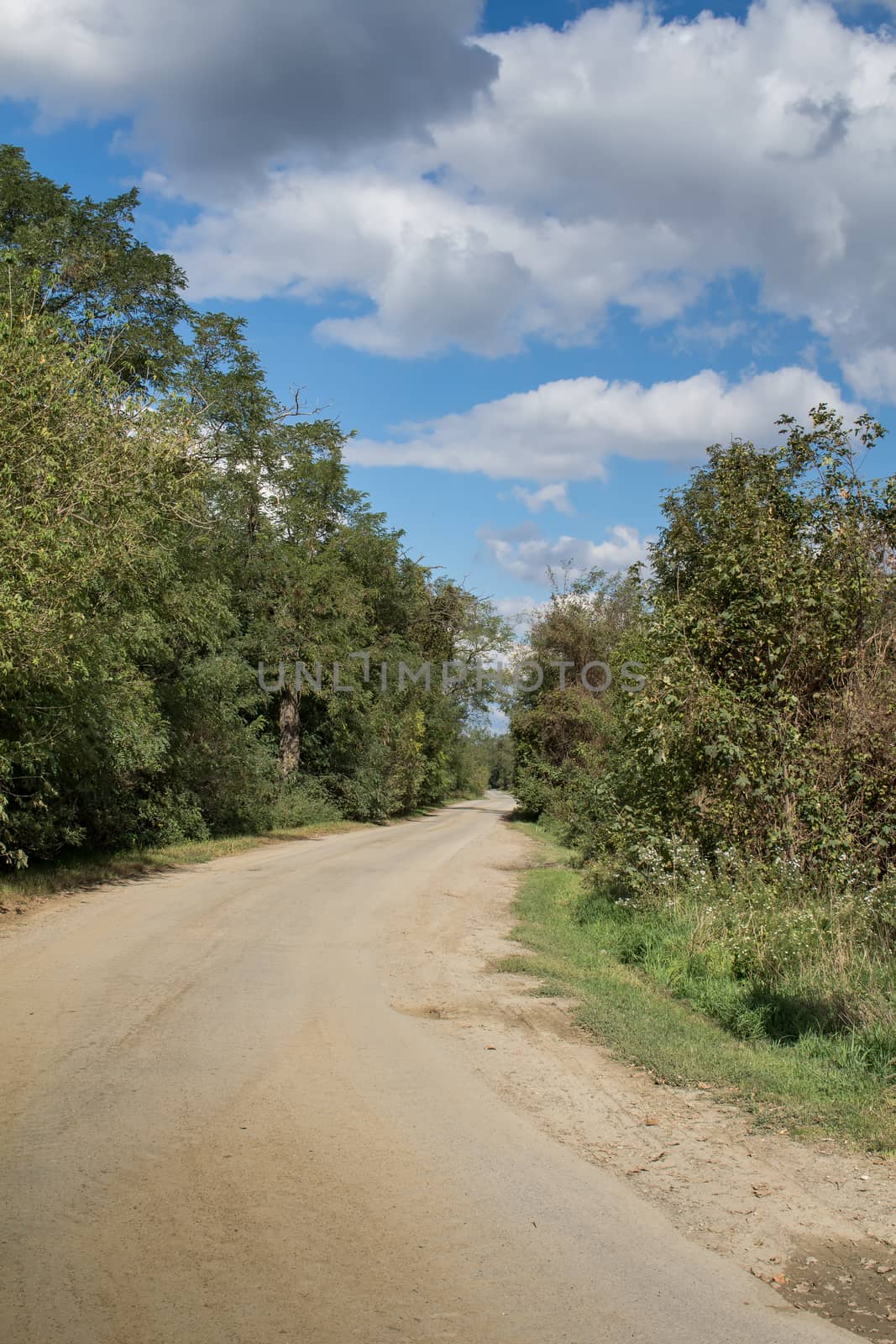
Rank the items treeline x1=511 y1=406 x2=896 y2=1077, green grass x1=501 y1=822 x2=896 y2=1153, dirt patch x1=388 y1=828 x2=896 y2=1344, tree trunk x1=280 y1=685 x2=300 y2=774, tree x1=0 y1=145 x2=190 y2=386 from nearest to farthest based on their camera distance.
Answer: dirt patch x1=388 y1=828 x2=896 y2=1344, green grass x1=501 y1=822 x2=896 y2=1153, treeline x1=511 y1=406 x2=896 y2=1077, tree x1=0 y1=145 x2=190 y2=386, tree trunk x1=280 y1=685 x2=300 y2=774

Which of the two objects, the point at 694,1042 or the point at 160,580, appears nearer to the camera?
the point at 694,1042

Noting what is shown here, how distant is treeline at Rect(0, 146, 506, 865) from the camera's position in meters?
11.2

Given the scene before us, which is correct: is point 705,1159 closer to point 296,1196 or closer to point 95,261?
point 296,1196

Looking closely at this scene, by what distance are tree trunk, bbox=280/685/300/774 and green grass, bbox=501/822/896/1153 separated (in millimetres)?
21383

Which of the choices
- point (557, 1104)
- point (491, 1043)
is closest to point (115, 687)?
point (491, 1043)

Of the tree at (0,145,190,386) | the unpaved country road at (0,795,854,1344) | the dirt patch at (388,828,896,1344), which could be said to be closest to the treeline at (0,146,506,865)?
the tree at (0,145,190,386)

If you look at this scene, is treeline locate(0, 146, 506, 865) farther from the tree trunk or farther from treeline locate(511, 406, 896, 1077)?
treeline locate(511, 406, 896, 1077)

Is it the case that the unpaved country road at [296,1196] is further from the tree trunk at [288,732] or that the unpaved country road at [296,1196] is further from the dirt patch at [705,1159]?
the tree trunk at [288,732]

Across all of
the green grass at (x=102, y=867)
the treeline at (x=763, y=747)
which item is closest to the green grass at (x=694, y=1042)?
the treeline at (x=763, y=747)

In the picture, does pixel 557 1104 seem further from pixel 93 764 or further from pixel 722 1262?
pixel 93 764

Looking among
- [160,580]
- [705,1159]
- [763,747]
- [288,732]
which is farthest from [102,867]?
[288,732]

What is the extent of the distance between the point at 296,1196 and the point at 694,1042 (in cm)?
388

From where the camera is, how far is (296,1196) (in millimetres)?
4332

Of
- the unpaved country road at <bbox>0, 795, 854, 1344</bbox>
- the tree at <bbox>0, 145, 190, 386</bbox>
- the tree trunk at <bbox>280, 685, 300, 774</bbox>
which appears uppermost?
the tree at <bbox>0, 145, 190, 386</bbox>
